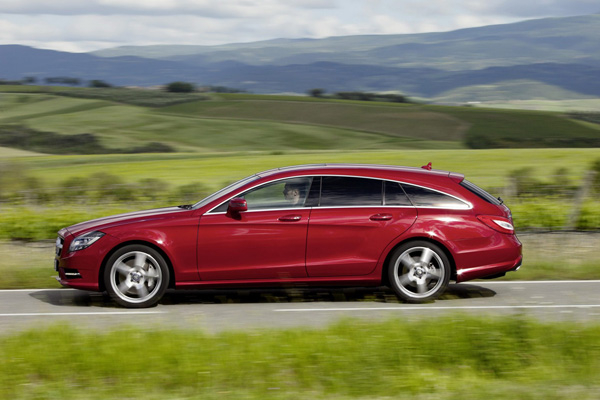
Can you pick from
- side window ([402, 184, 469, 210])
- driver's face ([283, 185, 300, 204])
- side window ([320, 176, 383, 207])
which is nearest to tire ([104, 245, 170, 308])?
driver's face ([283, 185, 300, 204])

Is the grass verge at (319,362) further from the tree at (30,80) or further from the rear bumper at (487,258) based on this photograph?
the tree at (30,80)

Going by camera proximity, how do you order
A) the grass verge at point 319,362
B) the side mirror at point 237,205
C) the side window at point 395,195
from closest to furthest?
the grass verge at point 319,362 < the side mirror at point 237,205 < the side window at point 395,195

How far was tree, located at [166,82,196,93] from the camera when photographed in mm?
81250

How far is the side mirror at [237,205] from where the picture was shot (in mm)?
8336

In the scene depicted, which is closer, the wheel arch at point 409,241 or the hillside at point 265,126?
the wheel arch at point 409,241

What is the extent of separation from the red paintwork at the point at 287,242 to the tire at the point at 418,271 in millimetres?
96

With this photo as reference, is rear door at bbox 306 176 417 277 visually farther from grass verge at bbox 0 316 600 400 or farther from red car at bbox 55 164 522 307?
grass verge at bbox 0 316 600 400

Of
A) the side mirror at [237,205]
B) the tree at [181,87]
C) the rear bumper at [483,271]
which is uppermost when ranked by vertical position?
the tree at [181,87]

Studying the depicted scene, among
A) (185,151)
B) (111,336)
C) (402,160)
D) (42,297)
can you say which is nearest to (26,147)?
(185,151)

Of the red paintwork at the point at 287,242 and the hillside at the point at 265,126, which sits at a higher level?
the hillside at the point at 265,126

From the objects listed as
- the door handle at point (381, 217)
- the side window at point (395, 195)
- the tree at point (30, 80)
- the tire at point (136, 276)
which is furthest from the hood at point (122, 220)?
the tree at point (30, 80)

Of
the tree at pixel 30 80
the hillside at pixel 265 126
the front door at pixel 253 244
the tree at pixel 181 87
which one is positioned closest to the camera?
the front door at pixel 253 244

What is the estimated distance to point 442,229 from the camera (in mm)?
8570

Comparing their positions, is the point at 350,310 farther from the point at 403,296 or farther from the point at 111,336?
the point at 111,336
